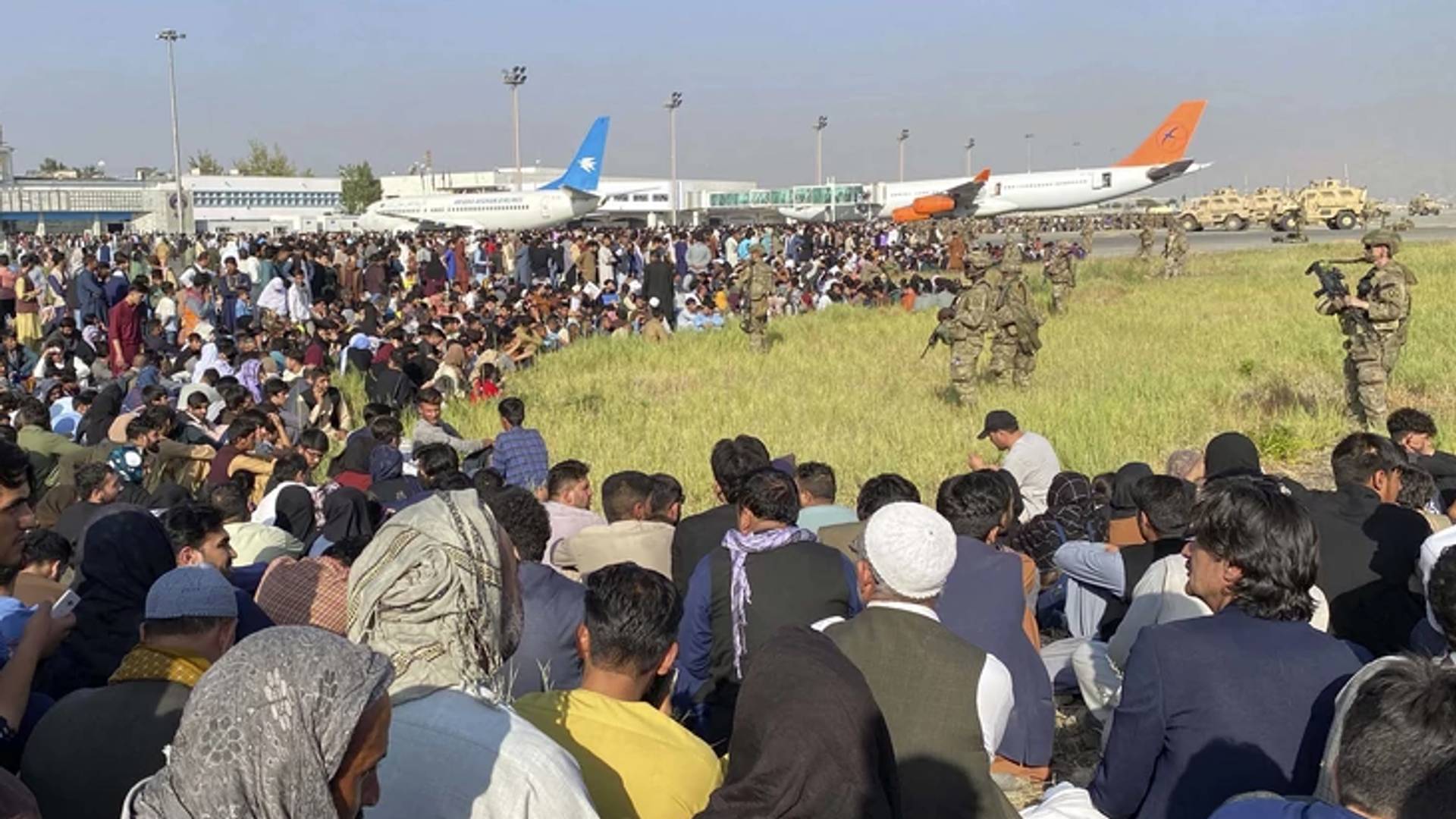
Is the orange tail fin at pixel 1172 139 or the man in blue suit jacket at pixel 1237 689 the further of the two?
the orange tail fin at pixel 1172 139

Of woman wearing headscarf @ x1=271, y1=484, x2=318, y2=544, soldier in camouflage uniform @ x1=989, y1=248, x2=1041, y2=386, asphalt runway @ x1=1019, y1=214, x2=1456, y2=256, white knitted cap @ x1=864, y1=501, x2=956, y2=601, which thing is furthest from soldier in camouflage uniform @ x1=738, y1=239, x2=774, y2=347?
asphalt runway @ x1=1019, y1=214, x2=1456, y2=256

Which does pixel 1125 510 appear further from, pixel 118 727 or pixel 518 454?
pixel 518 454

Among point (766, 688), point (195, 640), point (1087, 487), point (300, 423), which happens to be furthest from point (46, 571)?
point (300, 423)

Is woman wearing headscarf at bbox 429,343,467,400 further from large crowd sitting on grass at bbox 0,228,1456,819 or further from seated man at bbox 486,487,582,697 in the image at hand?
seated man at bbox 486,487,582,697

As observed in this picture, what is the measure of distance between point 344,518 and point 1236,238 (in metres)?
44.2

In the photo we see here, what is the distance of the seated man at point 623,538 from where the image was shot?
560cm

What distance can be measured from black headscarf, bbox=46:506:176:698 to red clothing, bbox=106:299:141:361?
34.7ft

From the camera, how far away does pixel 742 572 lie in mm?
4262

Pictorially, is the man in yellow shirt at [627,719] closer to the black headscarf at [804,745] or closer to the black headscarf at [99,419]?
the black headscarf at [804,745]

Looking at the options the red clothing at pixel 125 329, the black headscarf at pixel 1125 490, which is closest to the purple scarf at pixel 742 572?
the black headscarf at pixel 1125 490

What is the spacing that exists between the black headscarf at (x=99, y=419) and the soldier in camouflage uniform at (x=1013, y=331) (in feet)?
27.6

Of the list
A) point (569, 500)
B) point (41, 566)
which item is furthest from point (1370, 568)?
point (41, 566)

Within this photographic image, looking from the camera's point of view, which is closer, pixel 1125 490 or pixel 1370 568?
pixel 1370 568

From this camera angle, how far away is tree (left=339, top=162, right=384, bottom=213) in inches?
3642
